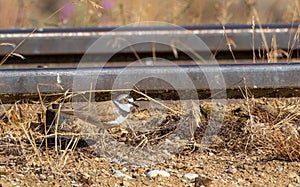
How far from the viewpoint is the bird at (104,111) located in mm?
3855

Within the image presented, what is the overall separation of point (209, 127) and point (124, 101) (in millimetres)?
518

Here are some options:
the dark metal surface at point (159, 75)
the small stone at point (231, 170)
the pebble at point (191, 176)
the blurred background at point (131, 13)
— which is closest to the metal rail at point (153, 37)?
the blurred background at point (131, 13)

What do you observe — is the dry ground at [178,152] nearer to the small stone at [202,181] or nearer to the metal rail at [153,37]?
the small stone at [202,181]

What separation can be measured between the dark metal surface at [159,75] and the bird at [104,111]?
0.34 feet

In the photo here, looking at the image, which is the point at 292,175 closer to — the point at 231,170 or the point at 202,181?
the point at 231,170

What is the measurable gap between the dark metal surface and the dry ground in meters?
→ 0.18

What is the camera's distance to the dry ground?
3434mm

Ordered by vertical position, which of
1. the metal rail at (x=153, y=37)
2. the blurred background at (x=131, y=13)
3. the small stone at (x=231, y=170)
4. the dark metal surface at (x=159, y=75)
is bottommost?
the small stone at (x=231, y=170)

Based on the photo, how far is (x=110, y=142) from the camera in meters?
3.91

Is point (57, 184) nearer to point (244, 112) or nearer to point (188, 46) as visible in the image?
point (244, 112)

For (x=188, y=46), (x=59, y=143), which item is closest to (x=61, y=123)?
(x=59, y=143)

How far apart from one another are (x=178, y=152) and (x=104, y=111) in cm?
47

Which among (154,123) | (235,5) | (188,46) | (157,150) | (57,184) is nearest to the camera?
(57,184)

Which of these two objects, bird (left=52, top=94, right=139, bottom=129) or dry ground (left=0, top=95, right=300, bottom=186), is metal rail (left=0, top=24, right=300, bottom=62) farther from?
bird (left=52, top=94, right=139, bottom=129)
